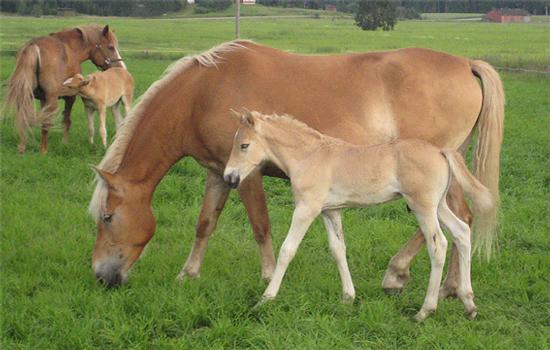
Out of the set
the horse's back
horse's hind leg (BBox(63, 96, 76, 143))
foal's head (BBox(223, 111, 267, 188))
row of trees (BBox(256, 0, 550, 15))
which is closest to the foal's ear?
foal's head (BBox(223, 111, 267, 188))

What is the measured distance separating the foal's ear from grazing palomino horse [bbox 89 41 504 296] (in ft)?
1.59

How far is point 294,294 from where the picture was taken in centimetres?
473

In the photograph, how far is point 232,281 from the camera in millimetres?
5039

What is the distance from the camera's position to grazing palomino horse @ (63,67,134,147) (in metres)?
10.5

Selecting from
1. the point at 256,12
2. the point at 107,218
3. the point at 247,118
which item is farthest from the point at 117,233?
the point at 256,12

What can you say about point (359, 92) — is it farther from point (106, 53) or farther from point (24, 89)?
point (106, 53)

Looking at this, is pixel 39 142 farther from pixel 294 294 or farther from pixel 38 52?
pixel 294 294

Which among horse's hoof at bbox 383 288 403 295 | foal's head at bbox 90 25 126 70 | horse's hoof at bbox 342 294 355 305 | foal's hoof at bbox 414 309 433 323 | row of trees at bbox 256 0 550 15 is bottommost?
horse's hoof at bbox 383 288 403 295

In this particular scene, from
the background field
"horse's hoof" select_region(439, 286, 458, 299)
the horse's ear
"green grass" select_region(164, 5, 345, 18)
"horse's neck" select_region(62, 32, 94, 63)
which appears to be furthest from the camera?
"green grass" select_region(164, 5, 345, 18)

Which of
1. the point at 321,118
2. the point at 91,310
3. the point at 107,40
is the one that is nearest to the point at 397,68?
the point at 321,118

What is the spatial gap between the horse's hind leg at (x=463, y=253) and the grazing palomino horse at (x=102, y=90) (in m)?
6.97

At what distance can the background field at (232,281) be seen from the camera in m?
4.15

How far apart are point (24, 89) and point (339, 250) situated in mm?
6971

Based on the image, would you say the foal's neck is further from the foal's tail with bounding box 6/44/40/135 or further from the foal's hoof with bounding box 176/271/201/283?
the foal's tail with bounding box 6/44/40/135
